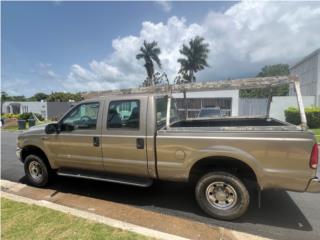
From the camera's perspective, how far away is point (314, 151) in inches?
120

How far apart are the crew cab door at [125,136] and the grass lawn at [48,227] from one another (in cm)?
110

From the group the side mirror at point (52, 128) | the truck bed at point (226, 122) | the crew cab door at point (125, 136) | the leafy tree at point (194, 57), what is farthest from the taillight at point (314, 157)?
the leafy tree at point (194, 57)

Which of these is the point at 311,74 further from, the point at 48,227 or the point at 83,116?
the point at 48,227

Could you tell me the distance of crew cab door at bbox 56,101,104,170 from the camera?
4324 millimetres

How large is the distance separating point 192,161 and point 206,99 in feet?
58.9

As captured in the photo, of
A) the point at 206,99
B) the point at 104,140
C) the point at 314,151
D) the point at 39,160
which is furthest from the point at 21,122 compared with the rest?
the point at 314,151

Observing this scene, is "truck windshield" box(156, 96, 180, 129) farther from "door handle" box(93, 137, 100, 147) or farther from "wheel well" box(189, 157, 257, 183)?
"door handle" box(93, 137, 100, 147)

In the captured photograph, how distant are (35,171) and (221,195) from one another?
402 centimetres

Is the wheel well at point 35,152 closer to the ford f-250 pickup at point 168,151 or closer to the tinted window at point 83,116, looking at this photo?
the ford f-250 pickup at point 168,151

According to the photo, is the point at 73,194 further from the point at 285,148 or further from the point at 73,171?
the point at 285,148

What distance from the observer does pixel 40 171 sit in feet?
16.6

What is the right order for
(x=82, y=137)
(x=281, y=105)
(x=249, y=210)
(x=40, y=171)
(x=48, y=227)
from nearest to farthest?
(x=48, y=227) < (x=249, y=210) < (x=82, y=137) < (x=40, y=171) < (x=281, y=105)

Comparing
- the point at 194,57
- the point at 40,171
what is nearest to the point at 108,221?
the point at 40,171

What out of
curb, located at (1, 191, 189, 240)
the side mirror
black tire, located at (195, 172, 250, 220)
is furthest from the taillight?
the side mirror
